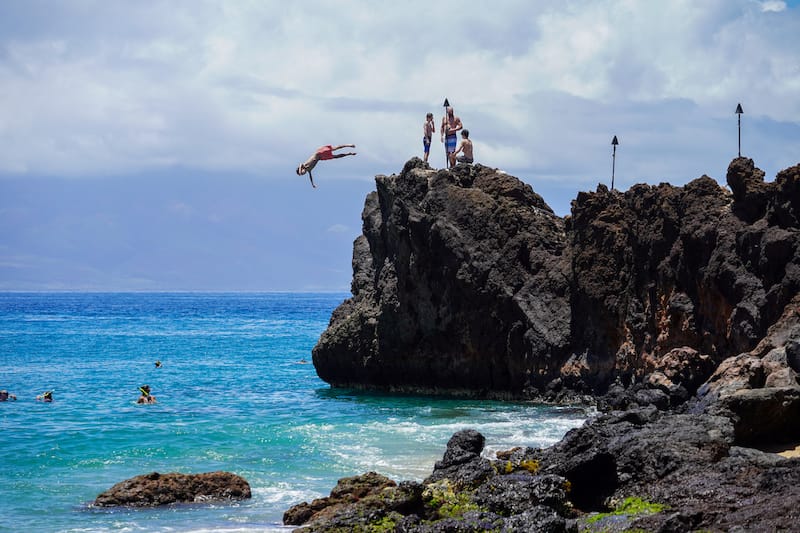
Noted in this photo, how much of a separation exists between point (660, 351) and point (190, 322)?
3739 inches

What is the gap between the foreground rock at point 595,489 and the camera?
1396 centimetres

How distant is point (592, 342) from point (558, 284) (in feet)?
9.89

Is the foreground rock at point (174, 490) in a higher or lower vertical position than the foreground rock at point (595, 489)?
lower

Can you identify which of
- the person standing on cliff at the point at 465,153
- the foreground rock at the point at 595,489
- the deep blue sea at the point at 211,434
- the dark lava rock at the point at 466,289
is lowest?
the deep blue sea at the point at 211,434

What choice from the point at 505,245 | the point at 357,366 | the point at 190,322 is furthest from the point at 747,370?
the point at 190,322

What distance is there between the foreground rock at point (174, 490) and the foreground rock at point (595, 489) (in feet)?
10.5

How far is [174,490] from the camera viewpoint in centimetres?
2200

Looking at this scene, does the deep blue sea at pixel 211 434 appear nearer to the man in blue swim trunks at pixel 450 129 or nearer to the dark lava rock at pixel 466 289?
the dark lava rock at pixel 466 289

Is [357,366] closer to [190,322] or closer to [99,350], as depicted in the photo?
[99,350]

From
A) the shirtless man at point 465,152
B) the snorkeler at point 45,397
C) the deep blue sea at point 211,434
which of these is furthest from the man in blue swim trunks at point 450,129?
the snorkeler at point 45,397

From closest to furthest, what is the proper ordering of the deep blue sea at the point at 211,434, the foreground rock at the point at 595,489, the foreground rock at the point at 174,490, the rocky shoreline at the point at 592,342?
1. the foreground rock at the point at 595,489
2. the rocky shoreline at the point at 592,342
3. the foreground rock at the point at 174,490
4. the deep blue sea at the point at 211,434

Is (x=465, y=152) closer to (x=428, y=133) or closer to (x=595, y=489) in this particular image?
(x=428, y=133)

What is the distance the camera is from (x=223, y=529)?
1920 cm

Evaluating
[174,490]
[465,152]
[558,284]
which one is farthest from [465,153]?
[174,490]
